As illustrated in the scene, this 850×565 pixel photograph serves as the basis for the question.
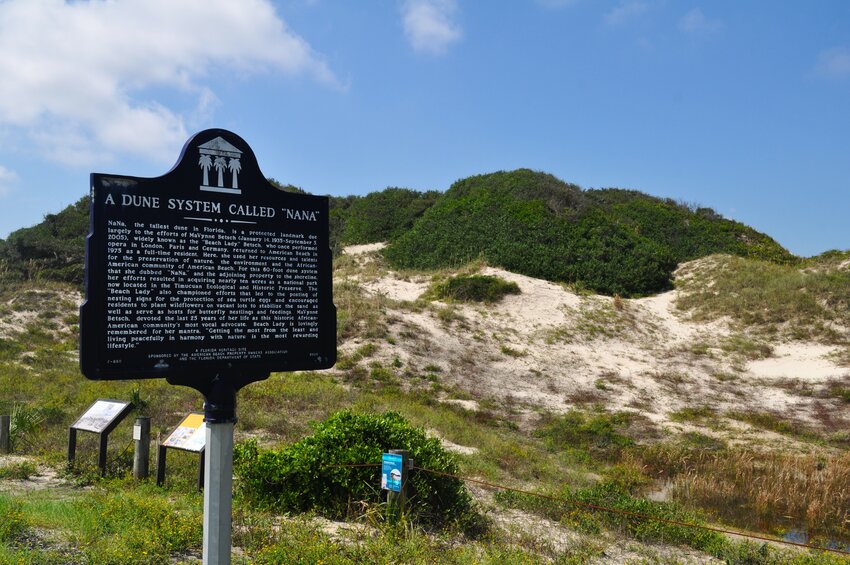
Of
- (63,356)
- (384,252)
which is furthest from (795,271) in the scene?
(63,356)

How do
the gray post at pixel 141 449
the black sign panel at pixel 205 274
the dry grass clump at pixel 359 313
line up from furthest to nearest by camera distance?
the dry grass clump at pixel 359 313, the gray post at pixel 141 449, the black sign panel at pixel 205 274

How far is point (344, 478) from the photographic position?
731cm

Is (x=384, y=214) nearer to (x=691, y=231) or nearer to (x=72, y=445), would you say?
(x=691, y=231)

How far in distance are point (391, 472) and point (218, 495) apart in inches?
106

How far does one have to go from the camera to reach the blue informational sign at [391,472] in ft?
22.3

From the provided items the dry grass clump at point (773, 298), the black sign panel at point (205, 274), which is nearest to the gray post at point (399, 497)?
the black sign panel at point (205, 274)

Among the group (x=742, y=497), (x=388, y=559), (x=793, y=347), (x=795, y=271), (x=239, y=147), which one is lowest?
(x=742, y=497)

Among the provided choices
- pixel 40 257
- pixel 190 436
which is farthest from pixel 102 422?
pixel 40 257

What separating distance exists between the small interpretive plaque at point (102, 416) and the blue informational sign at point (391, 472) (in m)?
4.27

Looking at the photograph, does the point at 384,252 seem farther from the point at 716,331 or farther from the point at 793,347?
the point at 793,347

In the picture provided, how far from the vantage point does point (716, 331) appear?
1069 inches

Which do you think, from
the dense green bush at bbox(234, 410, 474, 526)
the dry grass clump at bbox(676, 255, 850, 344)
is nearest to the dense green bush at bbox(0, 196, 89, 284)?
the dense green bush at bbox(234, 410, 474, 526)

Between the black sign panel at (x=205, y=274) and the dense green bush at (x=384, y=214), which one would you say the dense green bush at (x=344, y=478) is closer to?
the black sign panel at (x=205, y=274)

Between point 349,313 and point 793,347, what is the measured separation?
16.5 m
